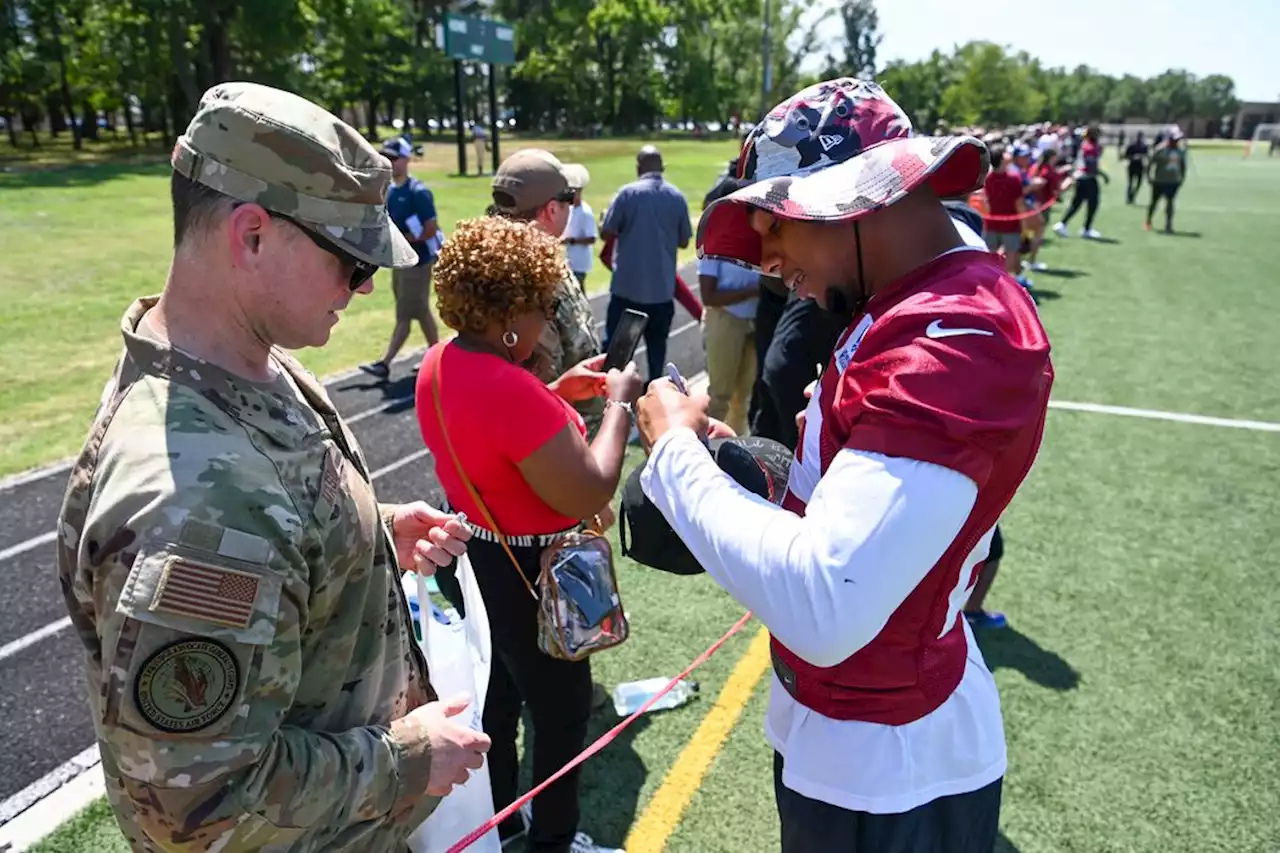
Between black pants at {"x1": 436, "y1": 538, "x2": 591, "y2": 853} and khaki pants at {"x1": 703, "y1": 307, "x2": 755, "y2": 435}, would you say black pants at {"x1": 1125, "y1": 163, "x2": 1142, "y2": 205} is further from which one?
black pants at {"x1": 436, "y1": 538, "x2": 591, "y2": 853}

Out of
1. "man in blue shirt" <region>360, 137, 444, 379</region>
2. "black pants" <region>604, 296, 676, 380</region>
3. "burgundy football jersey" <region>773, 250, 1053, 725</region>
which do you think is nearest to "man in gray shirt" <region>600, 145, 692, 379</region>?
"black pants" <region>604, 296, 676, 380</region>

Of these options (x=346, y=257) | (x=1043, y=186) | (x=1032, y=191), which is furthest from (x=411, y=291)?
(x=1043, y=186)

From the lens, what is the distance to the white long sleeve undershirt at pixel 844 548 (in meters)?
1.27

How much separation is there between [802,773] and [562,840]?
1.45 m

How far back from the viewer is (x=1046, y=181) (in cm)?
1523

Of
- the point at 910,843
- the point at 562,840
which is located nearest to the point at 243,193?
the point at 910,843

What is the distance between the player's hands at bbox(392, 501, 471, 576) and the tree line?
1589 inches

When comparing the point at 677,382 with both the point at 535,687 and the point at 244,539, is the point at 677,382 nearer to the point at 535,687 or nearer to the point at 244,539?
the point at 244,539

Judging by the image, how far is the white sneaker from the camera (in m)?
3.00

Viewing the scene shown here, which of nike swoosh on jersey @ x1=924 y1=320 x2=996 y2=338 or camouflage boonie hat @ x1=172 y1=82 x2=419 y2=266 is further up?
camouflage boonie hat @ x1=172 y1=82 x2=419 y2=266

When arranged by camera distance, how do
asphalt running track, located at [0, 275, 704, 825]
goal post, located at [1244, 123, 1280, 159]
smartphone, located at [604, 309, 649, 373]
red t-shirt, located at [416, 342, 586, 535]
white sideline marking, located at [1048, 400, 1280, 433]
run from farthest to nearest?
goal post, located at [1244, 123, 1280, 159]
white sideline marking, located at [1048, 400, 1280, 433]
asphalt running track, located at [0, 275, 704, 825]
smartphone, located at [604, 309, 649, 373]
red t-shirt, located at [416, 342, 586, 535]

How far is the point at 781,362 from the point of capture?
407cm

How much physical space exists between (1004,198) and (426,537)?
12219 millimetres

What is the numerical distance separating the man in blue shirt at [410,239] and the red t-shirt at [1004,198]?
800 cm
